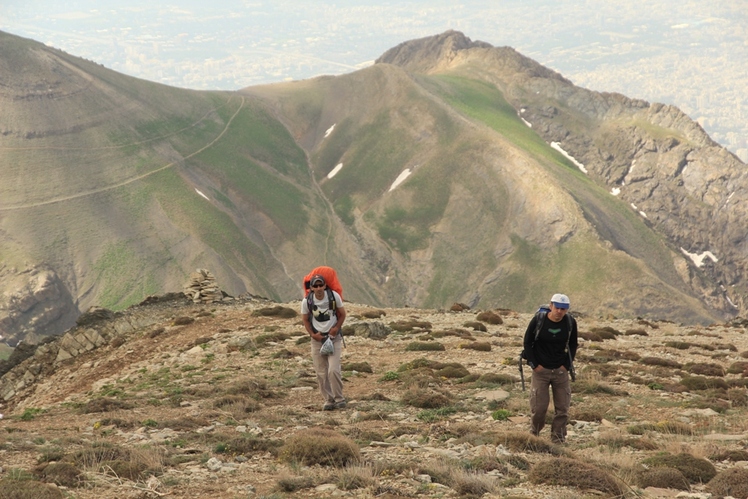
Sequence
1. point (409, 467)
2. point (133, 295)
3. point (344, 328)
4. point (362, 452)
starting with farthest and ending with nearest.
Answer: point (133, 295) → point (344, 328) → point (362, 452) → point (409, 467)

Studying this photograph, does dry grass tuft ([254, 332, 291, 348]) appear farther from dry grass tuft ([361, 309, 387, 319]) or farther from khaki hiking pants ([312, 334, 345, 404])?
khaki hiking pants ([312, 334, 345, 404])

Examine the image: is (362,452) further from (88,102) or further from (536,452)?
(88,102)

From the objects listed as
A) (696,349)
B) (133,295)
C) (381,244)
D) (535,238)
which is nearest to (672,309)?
(535,238)

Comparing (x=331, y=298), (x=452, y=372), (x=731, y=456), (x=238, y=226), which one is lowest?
(x=452, y=372)

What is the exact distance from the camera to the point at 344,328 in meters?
36.8

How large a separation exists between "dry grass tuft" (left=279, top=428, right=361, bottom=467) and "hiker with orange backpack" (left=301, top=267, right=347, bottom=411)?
18.7ft

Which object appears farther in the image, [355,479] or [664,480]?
[664,480]

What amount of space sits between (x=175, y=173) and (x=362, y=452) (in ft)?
565

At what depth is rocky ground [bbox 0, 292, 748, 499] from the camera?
41.0 feet

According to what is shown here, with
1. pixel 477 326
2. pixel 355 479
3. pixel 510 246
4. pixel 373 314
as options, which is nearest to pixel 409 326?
pixel 477 326

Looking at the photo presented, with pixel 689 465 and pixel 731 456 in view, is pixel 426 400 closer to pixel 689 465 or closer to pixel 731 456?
pixel 731 456

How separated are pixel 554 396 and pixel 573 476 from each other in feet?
14.3

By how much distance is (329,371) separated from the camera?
2047cm

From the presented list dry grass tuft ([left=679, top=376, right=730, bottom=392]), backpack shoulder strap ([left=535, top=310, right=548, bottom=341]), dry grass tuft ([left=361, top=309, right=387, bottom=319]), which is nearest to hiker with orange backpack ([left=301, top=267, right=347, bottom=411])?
backpack shoulder strap ([left=535, top=310, right=548, bottom=341])
